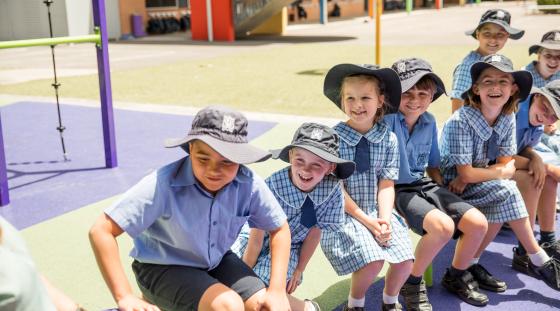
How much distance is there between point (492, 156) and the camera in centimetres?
329

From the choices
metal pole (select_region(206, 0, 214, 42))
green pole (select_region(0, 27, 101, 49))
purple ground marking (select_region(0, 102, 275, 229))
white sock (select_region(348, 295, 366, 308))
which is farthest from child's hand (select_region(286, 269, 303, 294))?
metal pole (select_region(206, 0, 214, 42))

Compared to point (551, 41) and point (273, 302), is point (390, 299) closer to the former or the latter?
point (273, 302)

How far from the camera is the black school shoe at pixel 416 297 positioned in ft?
9.56

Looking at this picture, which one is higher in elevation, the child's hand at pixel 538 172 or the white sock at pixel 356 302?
the child's hand at pixel 538 172

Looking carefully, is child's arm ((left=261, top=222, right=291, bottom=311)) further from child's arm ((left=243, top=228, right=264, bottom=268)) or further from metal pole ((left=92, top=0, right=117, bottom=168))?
metal pole ((left=92, top=0, right=117, bottom=168))

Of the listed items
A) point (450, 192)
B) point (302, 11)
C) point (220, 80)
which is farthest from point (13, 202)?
point (302, 11)

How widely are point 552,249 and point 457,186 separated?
0.74 metres

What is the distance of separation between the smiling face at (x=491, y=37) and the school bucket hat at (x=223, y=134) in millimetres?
2906

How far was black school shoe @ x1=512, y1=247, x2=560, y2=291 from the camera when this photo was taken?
3.16 meters

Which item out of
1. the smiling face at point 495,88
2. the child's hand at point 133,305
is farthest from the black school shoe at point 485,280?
the child's hand at point 133,305

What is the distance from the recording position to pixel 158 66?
14.3 meters

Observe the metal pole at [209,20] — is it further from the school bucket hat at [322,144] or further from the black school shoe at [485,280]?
the school bucket hat at [322,144]

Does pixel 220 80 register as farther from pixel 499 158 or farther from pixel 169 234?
pixel 169 234

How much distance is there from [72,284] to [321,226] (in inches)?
58.5
